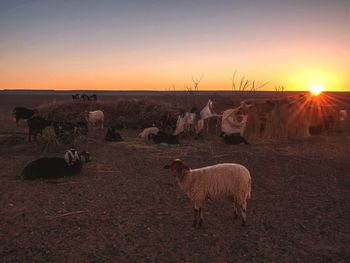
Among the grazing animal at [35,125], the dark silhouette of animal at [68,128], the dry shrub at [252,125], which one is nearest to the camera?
the dark silhouette of animal at [68,128]

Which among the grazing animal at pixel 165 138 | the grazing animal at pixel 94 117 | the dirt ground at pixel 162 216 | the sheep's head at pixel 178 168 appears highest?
the sheep's head at pixel 178 168

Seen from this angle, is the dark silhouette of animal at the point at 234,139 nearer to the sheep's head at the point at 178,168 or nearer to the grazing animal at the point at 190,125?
the grazing animal at the point at 190,125

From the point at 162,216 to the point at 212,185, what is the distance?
129 centimetres

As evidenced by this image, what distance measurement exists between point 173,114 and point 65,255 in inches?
611

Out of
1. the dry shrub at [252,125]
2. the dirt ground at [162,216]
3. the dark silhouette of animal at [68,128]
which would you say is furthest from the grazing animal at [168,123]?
the dirt ground at [162,216]

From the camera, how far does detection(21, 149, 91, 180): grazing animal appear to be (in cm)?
980

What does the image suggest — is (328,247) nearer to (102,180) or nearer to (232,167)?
(232,167)

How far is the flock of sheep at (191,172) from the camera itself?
6820 mm

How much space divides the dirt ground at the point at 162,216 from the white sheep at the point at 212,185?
1.41 feet

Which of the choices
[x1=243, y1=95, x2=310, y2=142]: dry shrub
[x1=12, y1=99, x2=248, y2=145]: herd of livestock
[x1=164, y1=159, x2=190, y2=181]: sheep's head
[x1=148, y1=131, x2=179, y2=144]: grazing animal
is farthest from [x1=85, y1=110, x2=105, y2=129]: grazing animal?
[x1=164, y1=159, x2=190, y2=181]: sheep's head

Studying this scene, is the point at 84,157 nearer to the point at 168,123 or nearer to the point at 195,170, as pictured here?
the point at 195,170

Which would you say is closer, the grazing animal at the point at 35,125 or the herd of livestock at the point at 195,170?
the herd of livestock at the point at 195,170

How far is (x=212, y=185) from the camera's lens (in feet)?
22.4

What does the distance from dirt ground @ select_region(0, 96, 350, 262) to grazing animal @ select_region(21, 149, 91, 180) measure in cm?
28
